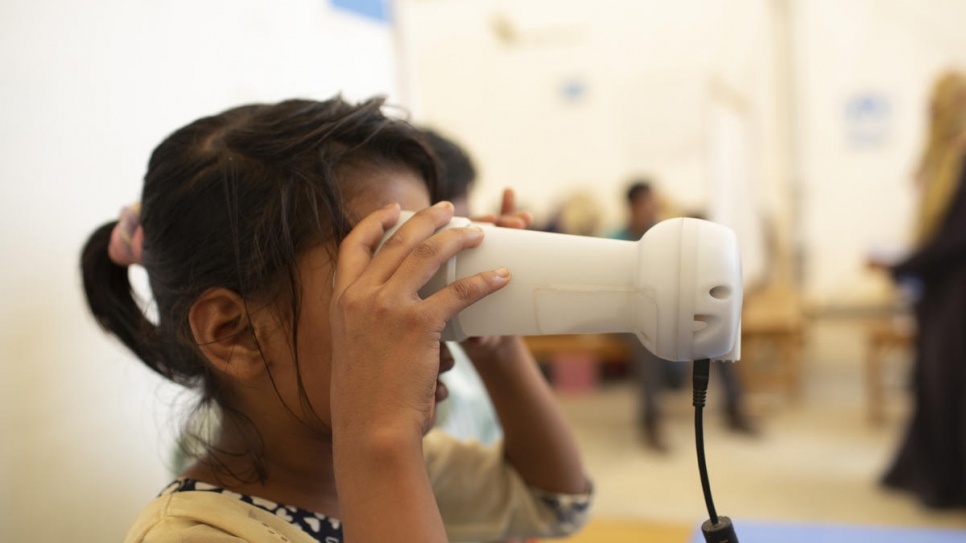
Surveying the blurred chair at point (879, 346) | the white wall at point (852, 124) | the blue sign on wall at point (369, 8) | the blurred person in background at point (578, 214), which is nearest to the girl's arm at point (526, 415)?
the blue sign on wall at point (369, 8)

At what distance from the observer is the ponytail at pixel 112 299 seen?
0.75 metres

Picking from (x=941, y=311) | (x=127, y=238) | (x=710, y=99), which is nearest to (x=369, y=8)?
(x=127, y=238)

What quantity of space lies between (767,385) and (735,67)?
8.03 ft

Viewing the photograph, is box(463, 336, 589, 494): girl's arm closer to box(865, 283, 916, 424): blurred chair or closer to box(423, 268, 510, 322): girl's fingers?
box(423, 268, 510, 322): girl's fingers

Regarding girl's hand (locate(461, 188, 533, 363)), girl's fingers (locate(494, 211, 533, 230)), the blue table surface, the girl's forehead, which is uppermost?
the girl's forehead

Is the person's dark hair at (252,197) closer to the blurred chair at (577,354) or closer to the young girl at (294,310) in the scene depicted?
the young girl at (294,310)

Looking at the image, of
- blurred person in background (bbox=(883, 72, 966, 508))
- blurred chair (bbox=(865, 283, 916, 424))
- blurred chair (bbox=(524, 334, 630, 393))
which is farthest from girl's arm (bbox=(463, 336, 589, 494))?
blurred chair (bbox=(524, 334, 630, 393))

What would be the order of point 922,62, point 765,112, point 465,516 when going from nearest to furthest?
point 465,516
point 922,62
point 765,112

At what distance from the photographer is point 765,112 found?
5.08 m

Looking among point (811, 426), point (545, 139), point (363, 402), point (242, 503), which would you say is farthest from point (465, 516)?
point (545, 139)

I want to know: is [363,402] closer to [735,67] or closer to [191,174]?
[191,174]

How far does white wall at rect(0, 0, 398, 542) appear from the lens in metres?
0.76

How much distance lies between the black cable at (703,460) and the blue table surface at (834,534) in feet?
0.94

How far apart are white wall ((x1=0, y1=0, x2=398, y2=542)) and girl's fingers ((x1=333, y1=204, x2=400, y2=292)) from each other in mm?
420
